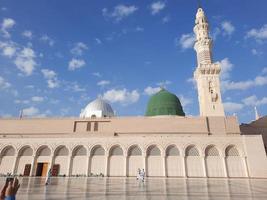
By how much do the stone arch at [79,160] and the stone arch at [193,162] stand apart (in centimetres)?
1159

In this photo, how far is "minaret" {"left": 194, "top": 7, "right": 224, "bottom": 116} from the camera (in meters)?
34.3

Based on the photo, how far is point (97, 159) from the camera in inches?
1065

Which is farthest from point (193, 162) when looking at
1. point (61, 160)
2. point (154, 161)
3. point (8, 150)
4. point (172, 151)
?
point (8, 150)

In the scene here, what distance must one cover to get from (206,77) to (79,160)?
22328 millimetres

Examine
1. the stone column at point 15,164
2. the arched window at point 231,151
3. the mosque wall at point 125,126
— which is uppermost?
the mosque wall at point 125,126

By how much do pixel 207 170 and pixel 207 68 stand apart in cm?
1618

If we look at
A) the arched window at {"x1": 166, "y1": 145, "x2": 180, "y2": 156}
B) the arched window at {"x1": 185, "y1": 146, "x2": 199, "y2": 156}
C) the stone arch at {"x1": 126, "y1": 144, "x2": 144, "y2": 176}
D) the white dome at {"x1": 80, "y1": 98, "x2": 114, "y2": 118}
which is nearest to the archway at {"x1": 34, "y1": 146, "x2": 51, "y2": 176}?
the stone arch at {"x1": 126, "y1": 144, "x2": 144, "y2": 176}

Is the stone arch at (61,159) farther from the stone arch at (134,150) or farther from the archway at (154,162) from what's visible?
the archway at (154,162)

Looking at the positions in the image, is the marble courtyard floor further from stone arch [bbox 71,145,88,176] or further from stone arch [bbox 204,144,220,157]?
stone arch [bbox 71,145,88,176]

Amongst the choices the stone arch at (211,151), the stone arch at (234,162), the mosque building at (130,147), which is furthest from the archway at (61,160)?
the stone arch at (234,162)

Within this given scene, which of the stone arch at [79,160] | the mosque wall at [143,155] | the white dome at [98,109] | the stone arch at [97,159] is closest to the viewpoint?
the mosque wall at [143,155]

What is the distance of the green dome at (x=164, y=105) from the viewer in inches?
1384

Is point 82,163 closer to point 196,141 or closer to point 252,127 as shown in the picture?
point 196,141

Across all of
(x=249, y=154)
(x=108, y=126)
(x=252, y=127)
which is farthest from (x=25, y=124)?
(x=252, y=127)
